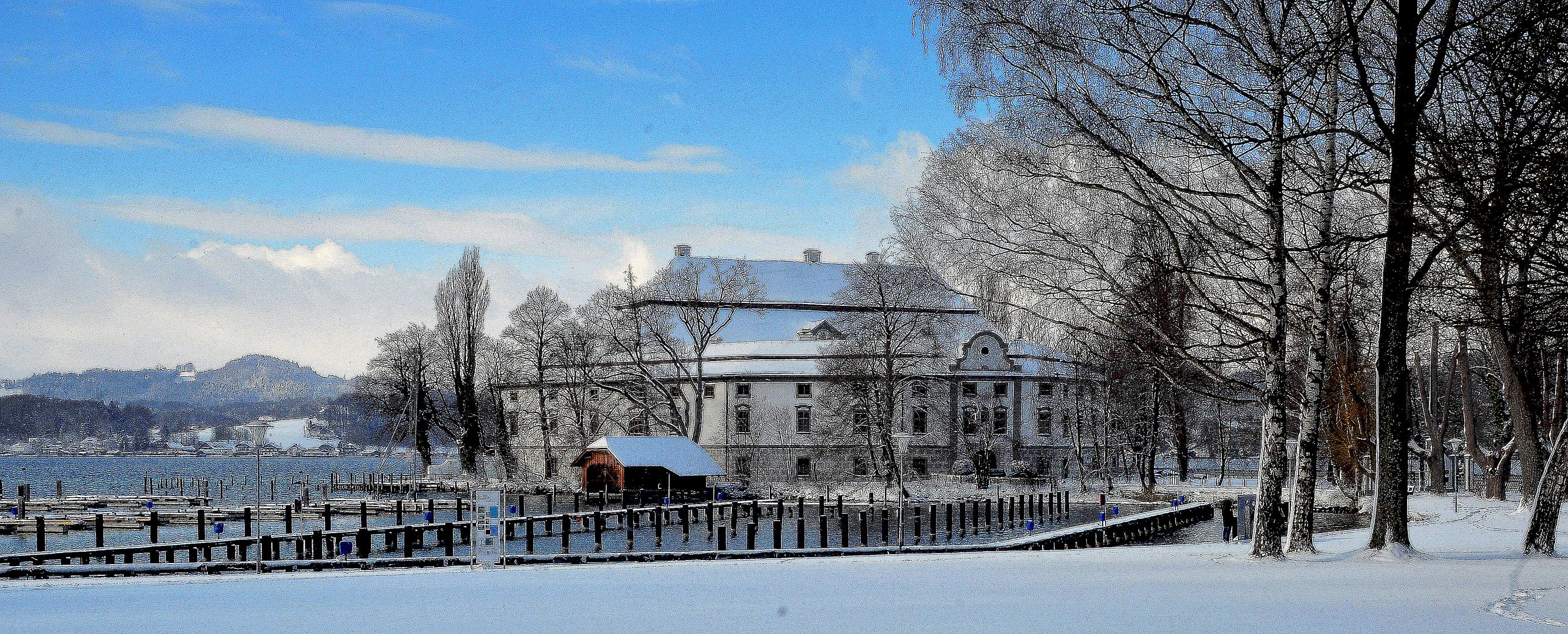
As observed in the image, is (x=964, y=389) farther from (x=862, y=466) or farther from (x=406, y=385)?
(x=406, y=385)

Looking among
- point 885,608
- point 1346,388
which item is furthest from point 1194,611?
point 1346,388

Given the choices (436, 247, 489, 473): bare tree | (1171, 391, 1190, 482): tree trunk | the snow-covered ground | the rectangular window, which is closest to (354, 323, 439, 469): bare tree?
(436, 247, 489, 473): bare tree

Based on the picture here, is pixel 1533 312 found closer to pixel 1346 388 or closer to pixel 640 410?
pixel 1346 388

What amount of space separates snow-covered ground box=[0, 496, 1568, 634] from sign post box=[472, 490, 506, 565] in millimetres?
1803

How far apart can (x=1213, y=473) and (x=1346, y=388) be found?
154ft

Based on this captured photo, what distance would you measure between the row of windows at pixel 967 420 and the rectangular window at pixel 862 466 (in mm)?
3634

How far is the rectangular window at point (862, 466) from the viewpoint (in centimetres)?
6438

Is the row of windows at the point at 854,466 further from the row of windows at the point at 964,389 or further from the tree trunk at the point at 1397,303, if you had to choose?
the tree trunk at the point at 1397,303

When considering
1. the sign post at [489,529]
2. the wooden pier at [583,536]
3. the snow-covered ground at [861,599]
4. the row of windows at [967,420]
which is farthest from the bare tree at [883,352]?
the snow-covered ground at [861,599]

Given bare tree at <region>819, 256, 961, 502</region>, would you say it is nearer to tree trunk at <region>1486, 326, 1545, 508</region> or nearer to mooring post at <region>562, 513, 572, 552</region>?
mooring post at <region>562, 513, 572, 552</region>

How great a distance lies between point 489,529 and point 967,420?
53.1 metres

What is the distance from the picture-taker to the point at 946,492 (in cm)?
5631

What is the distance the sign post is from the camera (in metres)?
17.3

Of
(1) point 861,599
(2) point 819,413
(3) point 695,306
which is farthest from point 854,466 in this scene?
(1) point 861,599
